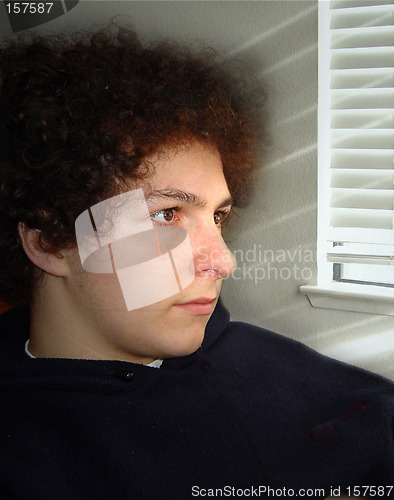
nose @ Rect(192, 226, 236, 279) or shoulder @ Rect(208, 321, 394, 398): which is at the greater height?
nose @ Rect(192, 226, 236, 279)

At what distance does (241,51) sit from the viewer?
85cm

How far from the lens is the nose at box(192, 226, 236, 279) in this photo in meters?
0.72

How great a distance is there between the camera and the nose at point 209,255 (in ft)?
2.37

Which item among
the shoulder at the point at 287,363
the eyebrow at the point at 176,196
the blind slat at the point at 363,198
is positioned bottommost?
the shoulder at the point at 287,363

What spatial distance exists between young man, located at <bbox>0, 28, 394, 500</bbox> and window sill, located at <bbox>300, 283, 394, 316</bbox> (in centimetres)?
16

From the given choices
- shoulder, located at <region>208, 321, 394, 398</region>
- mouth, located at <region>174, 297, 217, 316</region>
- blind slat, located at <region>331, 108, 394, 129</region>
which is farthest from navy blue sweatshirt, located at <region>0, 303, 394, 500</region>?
blind slat, located at <region>331, 108, 394, 129</region>

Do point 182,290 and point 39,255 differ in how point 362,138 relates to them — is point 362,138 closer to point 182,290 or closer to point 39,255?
point 182,290

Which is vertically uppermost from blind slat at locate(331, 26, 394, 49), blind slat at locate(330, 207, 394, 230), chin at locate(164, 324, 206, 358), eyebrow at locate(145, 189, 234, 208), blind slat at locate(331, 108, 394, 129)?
blind slat at locate(331, 26, 394, 49)

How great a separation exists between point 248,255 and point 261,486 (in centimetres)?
36

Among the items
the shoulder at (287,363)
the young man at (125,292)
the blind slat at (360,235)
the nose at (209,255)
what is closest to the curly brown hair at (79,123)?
the young man at (125,292)

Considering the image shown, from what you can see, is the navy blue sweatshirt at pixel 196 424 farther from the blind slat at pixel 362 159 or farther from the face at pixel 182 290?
the blind slat at pixel 362 159

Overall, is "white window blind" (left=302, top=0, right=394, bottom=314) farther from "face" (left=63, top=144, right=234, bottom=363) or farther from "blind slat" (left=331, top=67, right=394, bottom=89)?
"face" (left=63, top=144, right=234, bottom=363)

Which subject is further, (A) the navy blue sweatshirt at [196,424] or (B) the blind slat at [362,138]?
(B) the blind slat at [362,138]

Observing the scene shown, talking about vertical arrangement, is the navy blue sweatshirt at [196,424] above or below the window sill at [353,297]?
below
